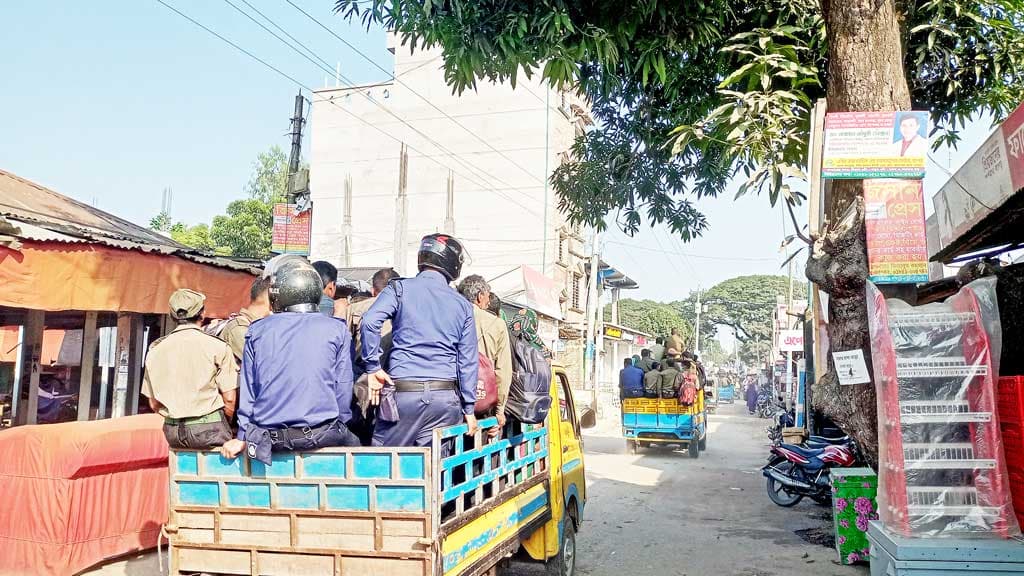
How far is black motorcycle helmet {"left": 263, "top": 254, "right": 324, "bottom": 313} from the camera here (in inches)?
149

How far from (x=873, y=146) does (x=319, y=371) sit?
3.98 meters

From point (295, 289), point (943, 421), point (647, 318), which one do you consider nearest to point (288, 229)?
point (295, 289)

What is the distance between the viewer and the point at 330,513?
Result: 3.26 metres

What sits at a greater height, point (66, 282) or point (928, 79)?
point (928, 79)

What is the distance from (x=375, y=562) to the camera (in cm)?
317

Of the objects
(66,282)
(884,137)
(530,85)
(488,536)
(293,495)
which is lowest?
(488,536)

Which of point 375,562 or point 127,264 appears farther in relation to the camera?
point 127,264

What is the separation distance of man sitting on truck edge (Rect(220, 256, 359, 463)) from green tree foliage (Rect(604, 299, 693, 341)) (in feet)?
146

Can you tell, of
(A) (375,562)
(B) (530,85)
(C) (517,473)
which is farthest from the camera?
(B) (530,85)

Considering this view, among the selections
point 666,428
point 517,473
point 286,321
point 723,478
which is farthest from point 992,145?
point 666,428

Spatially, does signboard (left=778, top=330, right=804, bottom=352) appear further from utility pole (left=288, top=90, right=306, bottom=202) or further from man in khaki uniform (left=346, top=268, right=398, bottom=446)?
man in khaki uniform (left=346, top=268, right=398, bottom=446)

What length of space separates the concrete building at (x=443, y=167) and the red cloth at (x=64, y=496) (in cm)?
2330

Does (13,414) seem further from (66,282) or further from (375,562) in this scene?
(375,562)

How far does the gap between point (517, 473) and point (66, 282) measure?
4.17m
